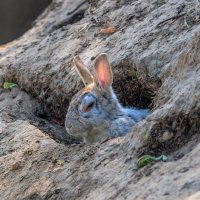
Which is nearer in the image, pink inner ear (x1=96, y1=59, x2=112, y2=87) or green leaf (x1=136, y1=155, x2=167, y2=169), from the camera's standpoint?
green leaf (x1=136, y1=155, x2=167, y2=169)

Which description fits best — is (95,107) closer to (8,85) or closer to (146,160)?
(146,160)

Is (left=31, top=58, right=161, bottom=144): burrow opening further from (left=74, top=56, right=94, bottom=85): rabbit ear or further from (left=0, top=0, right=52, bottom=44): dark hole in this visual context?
(left=0, top=0, right=52, bottom=44): dark hole

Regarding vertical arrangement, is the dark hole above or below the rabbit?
above

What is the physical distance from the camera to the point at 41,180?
18.2 ft

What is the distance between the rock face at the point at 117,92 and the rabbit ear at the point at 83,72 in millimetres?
267

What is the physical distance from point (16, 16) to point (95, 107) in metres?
10.7

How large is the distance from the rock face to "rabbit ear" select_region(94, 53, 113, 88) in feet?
1.00

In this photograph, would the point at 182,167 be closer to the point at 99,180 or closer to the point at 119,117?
the point at 99,180

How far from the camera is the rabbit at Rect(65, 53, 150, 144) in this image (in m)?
6.11

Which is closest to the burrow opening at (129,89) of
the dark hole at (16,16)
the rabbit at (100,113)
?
the rabbit at (100,113)

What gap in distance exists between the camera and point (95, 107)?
622 cm

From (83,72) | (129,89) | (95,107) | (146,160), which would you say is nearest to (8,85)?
(83,72)

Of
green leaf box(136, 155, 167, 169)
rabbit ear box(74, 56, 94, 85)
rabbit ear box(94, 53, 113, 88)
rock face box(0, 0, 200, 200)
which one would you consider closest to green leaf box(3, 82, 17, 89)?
rock face box(0, 0, 200, 200)

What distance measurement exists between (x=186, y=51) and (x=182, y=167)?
1566 millimetres
